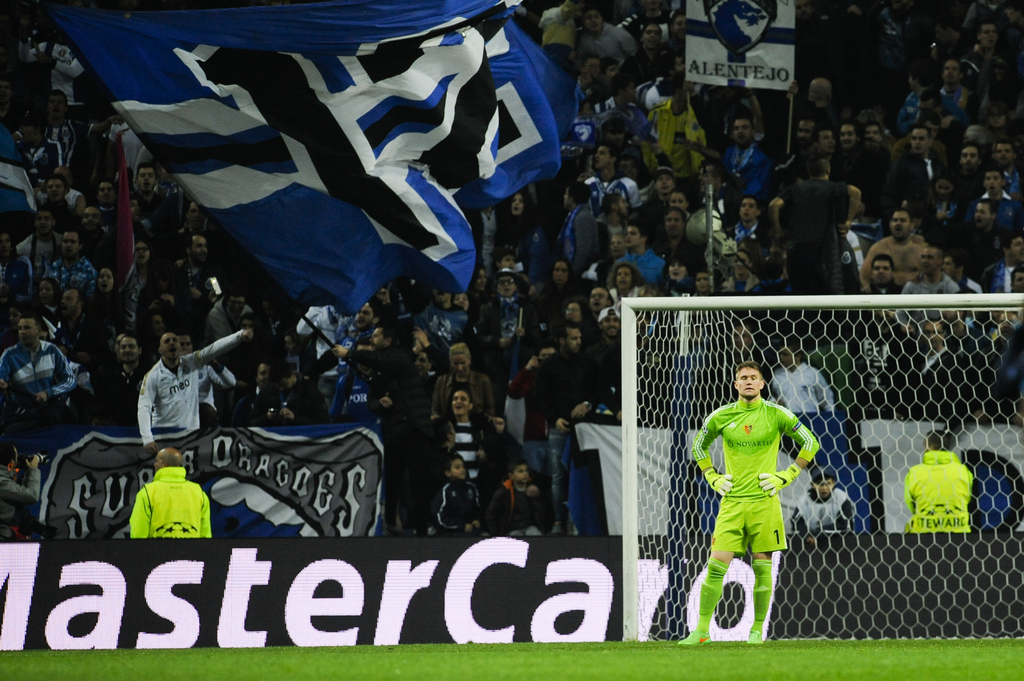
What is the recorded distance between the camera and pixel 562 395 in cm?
1006

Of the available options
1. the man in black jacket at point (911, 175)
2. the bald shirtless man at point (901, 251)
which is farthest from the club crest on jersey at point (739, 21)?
the bald shirtless man at point (901, 251)

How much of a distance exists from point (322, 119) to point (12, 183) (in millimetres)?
4569

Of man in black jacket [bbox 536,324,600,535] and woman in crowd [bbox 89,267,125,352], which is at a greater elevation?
woman in crowd [bbox 89,267,125,352]

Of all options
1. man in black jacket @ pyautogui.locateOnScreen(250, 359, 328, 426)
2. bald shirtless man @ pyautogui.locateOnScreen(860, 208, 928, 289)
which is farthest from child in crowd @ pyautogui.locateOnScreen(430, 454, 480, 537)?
bald shirtless man @ pyautogui.locateOnScreen(860, 208, 928, 289)

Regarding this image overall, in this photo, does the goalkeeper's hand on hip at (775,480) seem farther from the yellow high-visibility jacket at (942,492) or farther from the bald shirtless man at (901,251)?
the bald shirtless man at (901,251)

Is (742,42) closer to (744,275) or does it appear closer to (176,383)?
(744,275)

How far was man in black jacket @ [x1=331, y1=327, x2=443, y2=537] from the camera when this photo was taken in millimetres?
9992

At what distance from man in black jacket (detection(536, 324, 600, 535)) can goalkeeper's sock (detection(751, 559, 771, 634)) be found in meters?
2.67

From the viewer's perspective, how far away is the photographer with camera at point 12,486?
9359 mm

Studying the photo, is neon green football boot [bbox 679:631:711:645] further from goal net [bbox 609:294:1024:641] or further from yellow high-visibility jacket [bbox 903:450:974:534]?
yellow high-visibility jacket [bbox 903:450:974:534]

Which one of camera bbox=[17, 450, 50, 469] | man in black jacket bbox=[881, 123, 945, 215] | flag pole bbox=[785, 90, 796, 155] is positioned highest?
flag pole bbox=[785, 90, 796, 155]

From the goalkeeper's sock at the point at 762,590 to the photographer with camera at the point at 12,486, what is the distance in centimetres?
524

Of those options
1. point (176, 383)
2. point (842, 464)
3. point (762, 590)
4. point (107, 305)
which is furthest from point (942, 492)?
point (107, 305)

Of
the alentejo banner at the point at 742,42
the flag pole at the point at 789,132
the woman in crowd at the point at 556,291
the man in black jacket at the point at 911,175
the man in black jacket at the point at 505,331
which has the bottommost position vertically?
the man in black jacket at the point at 505,331
